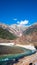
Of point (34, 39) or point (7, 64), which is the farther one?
point (34, 39)

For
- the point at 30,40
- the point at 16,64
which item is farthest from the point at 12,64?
the point at 30,40

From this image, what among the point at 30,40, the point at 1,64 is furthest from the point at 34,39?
the point at 1,64

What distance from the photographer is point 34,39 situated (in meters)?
199

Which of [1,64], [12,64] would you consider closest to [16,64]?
[12,64]

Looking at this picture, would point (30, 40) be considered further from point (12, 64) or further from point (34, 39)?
point (12, 64)

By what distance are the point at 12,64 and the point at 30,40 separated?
485ft

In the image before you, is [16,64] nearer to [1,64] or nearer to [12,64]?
[12,64]

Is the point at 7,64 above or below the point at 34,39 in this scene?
below

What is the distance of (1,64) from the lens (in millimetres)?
53938

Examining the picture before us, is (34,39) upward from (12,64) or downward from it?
upward

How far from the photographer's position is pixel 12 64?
52.6 m

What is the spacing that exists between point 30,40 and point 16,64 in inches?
5808

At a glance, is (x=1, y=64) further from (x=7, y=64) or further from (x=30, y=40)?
(x=30, y=40)

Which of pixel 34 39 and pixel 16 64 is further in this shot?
pixel 34 39
